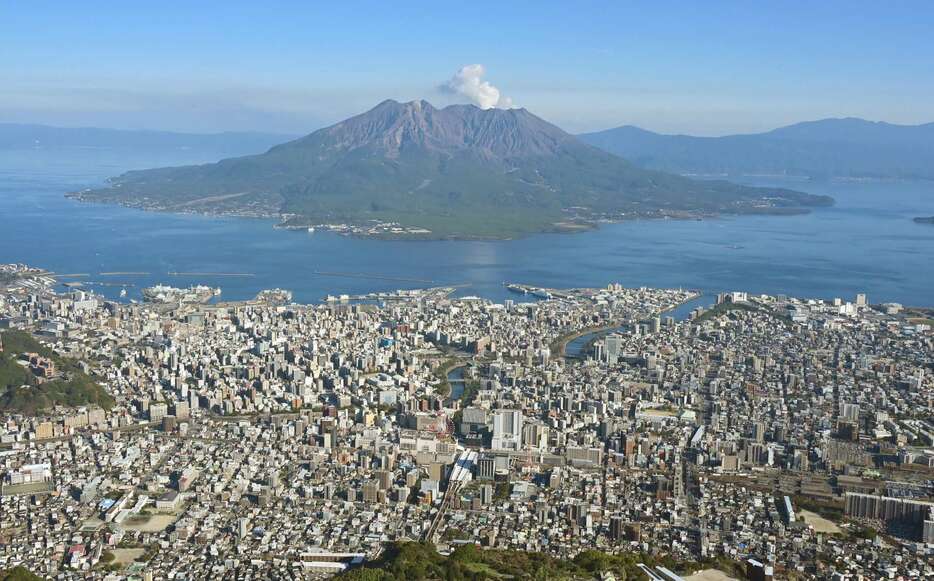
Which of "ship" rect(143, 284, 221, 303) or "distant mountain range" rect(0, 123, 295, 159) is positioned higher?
"distant mountain range" rect(0, 123, 295, 159)

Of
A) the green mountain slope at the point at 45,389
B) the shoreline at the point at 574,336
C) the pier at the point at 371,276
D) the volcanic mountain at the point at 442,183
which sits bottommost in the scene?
the shoreline at the point at 574,336

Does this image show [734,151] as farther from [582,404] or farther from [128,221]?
[582,404]

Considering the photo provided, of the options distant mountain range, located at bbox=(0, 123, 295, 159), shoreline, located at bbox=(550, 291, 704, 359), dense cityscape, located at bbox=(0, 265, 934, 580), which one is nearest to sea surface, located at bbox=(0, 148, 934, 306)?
shoreline, located at bbox=(550, 291, 704, 359)

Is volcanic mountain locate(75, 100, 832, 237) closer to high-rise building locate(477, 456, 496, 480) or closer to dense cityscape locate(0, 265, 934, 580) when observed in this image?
dense cityscape locate(0, 265, 934, 580)

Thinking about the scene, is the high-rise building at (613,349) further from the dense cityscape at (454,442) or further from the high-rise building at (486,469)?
the high-rise building at (486,469)

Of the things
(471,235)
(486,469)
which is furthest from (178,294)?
(471,235)

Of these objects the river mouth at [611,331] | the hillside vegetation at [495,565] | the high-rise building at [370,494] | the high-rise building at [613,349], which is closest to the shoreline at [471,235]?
the river mouth at [611,331]

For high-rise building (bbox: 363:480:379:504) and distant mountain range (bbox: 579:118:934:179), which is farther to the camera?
distant mountain range (bbox: 579:118:934:179)

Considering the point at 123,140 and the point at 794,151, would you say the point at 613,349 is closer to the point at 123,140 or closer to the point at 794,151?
the point at 794,151
